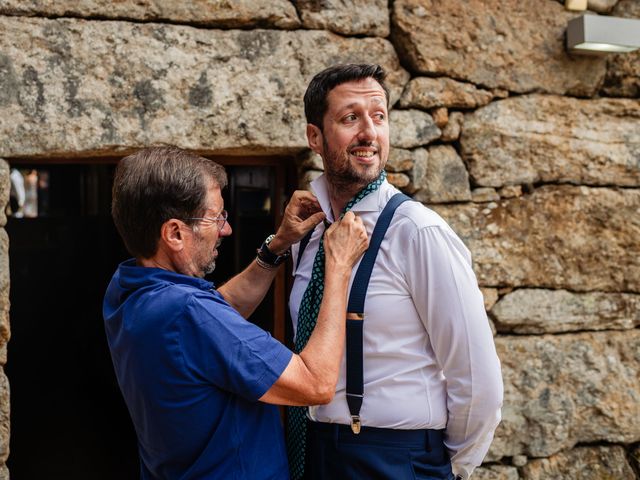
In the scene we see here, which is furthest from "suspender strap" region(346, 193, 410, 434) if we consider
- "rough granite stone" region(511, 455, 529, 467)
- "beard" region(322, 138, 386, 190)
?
"rough granite stone" region(511, 455, 529, 467)

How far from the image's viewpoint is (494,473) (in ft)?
10.3

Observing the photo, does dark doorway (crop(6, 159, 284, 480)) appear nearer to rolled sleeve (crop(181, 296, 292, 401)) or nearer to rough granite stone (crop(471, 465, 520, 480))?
→ rough granite stone (crop(471, 465, 520, 480))

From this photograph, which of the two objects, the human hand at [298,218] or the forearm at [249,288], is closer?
the human hand at [298,218]

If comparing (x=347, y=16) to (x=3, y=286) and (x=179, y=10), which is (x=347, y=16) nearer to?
(x=179, y=10)

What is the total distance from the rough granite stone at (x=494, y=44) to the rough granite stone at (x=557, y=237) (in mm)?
540

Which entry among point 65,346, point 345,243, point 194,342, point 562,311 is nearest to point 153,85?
point 345,243

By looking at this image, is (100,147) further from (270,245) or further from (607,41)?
(607,41)

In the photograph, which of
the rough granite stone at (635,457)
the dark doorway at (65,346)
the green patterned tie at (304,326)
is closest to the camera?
the green patterned tie at (304,326)

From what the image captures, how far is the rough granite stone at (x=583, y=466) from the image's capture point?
318cm

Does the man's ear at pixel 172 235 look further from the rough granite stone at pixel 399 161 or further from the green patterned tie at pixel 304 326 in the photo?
the rough granite stone at pixel 399 161

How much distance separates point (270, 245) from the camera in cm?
240

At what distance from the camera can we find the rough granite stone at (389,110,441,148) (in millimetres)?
3047

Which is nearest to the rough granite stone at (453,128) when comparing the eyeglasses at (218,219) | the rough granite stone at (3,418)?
the eyeglasses at (218,219)

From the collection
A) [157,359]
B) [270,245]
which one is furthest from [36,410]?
[157,359]
